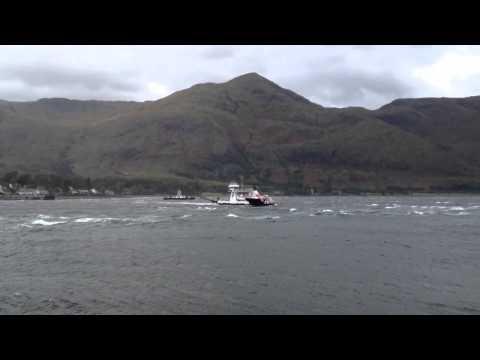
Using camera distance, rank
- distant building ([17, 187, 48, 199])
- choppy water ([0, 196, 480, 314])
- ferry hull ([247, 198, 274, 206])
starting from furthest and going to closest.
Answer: distant building ([17, 187, 48, 199]) → ferry hull ([247, 198, 274, 206]) → choppy water ([0, 196, 480, 314])

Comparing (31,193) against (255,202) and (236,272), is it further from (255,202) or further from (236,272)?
(236,272)

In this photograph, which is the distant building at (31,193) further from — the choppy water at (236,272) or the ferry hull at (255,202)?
the choppy water at (236,272)

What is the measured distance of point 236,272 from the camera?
27938 mm

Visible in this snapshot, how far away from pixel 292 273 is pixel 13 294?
14583 mm

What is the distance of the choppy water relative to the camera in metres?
19.9

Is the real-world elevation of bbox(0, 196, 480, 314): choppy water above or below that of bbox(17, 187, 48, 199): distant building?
below

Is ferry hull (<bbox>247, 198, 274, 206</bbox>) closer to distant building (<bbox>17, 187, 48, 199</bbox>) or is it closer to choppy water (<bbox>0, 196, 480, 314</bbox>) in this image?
choppy water (<bbox>0, 196, 480, 314</bbox>)

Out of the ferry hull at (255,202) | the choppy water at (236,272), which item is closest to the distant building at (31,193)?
the ferry hull at (255,202)

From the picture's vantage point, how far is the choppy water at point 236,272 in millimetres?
19906

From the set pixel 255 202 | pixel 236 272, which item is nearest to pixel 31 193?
pixel 255 202

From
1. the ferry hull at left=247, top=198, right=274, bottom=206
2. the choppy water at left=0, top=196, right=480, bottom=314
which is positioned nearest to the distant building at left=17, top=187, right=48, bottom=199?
the ferry hull at left=247, top=198, right=274, bottom=206
